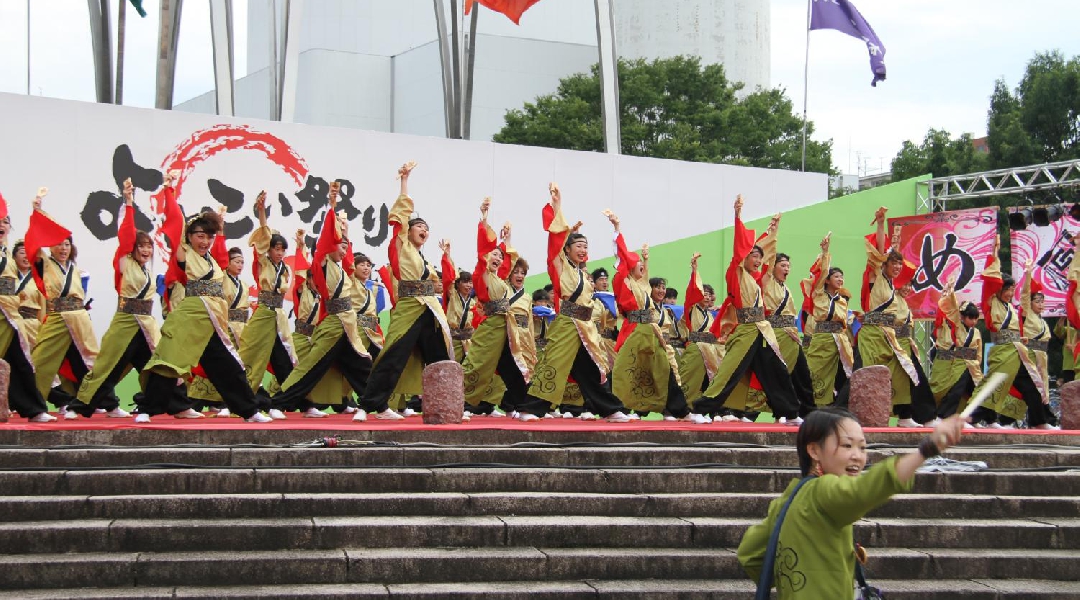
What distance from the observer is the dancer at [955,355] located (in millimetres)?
11250

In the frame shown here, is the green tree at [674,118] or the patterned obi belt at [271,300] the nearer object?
the patterned obi belt at [271,300]

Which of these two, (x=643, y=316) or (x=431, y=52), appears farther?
(x=431, y=52)

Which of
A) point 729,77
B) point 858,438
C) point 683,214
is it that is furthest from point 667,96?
point 858,438

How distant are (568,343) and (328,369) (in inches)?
75.8

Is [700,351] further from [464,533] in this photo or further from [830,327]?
[464,533]

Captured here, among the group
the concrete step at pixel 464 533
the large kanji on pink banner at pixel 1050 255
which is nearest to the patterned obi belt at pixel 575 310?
the concrete step at pixel 464 533

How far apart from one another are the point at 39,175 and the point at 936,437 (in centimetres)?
930

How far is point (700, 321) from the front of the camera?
1105 cm

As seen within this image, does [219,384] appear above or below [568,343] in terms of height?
below

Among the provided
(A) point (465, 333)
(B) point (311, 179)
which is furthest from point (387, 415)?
(B) point (311, 179)

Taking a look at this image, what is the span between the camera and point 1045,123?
23156 millimetres

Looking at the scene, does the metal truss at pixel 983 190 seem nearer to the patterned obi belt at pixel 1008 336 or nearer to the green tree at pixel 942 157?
the patterned obi belt at pixel 1008 336

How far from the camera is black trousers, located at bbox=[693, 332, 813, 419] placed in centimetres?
913

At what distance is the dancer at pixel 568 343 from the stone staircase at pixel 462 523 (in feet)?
6.44
